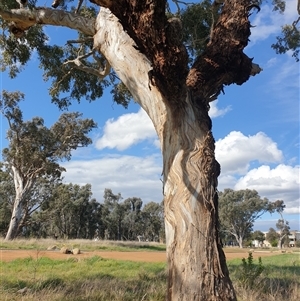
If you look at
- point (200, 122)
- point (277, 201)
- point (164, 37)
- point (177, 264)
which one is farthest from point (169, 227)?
point (277, 201)

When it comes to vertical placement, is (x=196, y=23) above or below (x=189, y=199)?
above

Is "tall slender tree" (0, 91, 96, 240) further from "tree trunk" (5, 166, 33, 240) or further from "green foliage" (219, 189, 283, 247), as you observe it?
"green foliage" (219, 189, 283, 247)

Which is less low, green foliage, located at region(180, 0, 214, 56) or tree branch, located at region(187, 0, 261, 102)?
green foliage, located at region(180, 0, 214, 56)

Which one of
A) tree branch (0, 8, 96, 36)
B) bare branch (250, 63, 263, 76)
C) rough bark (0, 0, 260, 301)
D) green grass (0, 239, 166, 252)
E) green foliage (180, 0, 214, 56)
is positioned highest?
green foliage (180, 0, 214, 56)

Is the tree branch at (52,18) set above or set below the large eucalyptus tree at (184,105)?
above

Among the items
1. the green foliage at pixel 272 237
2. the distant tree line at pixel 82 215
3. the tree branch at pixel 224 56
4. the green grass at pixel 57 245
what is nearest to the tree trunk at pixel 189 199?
the tree branch at pixel 224 56

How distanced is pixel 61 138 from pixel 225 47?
2468 centimetres

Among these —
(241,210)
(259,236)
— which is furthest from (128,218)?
(259,236)

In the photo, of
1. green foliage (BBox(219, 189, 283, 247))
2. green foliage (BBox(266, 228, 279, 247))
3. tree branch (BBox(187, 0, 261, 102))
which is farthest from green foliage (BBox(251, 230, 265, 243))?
tree branch (BBox(187, 0, 261, 102))

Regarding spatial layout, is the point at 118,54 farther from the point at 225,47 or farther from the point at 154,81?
the point at 225,47

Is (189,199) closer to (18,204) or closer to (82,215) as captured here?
(18,204)

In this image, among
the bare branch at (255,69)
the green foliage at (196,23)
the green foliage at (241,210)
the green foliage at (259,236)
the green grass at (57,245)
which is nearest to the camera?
the bare branch at (255,69)

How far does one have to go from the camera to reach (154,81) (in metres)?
3.91

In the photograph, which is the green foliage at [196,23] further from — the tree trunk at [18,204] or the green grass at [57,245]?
the tree trunk at [18,204]
